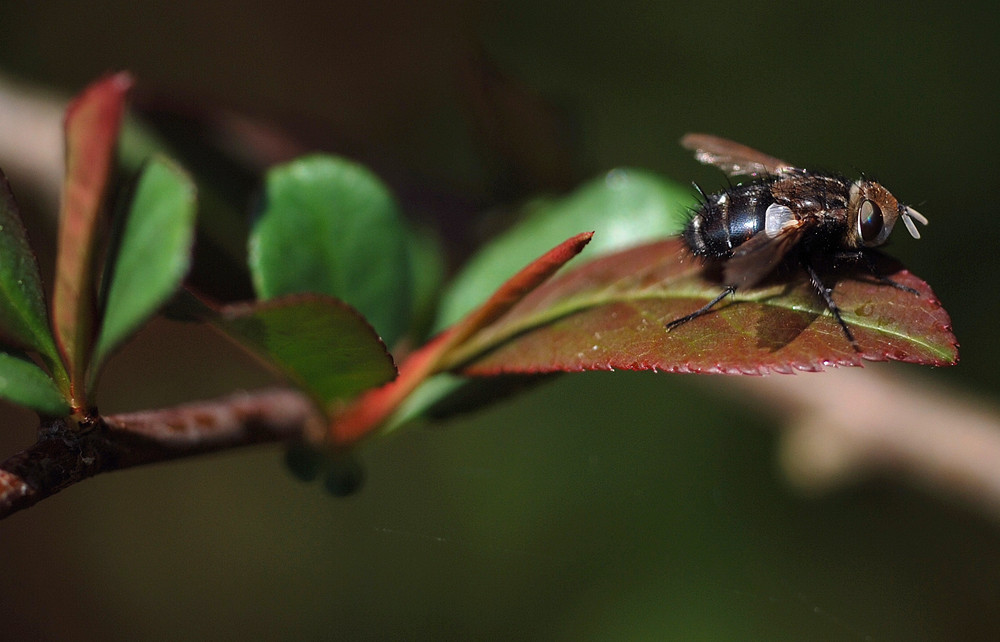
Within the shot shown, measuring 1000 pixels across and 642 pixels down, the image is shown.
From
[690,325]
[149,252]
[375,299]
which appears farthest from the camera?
[375,299]

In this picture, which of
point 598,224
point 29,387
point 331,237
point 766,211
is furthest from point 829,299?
point 29,387

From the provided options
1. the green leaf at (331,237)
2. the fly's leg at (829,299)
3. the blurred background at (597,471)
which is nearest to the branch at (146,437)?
the green leaf at (331,237)

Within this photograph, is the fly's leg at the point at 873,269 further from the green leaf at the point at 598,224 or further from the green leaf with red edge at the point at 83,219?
the green leaf with red edge at the point at 83,219

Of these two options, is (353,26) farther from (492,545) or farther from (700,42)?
(492,545)

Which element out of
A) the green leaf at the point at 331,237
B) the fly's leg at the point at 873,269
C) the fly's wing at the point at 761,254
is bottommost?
the fly's leg at the point at 873,269

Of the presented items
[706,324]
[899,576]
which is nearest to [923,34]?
[899,576]

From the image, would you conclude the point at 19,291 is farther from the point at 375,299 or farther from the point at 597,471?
the point at 597,471
